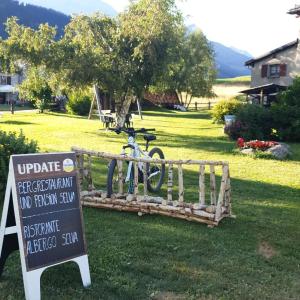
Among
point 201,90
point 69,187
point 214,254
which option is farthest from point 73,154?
point 201,90

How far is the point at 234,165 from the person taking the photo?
13.1 meters

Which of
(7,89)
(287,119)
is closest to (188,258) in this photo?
(287,119)

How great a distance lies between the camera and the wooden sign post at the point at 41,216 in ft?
14.7

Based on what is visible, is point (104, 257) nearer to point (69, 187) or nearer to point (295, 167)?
point (69, 187)

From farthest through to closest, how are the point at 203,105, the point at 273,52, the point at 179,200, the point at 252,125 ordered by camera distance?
the point at 203,105, the point at 273,52, the point at 252,125, the point at 179,200

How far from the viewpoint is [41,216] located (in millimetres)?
4652

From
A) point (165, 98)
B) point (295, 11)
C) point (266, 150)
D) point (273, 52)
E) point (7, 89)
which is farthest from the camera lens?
point (7, 89)

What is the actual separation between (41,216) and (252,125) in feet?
51.9

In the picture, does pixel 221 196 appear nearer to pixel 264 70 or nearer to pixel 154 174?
pixel 154 174

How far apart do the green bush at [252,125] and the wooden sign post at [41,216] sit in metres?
14.9

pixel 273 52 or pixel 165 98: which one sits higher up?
pixel 273 52

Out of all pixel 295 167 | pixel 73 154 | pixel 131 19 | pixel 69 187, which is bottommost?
pixel 295 167

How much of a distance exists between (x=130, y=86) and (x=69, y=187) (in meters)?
17.3

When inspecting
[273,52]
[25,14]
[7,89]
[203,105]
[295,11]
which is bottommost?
[203,105]
